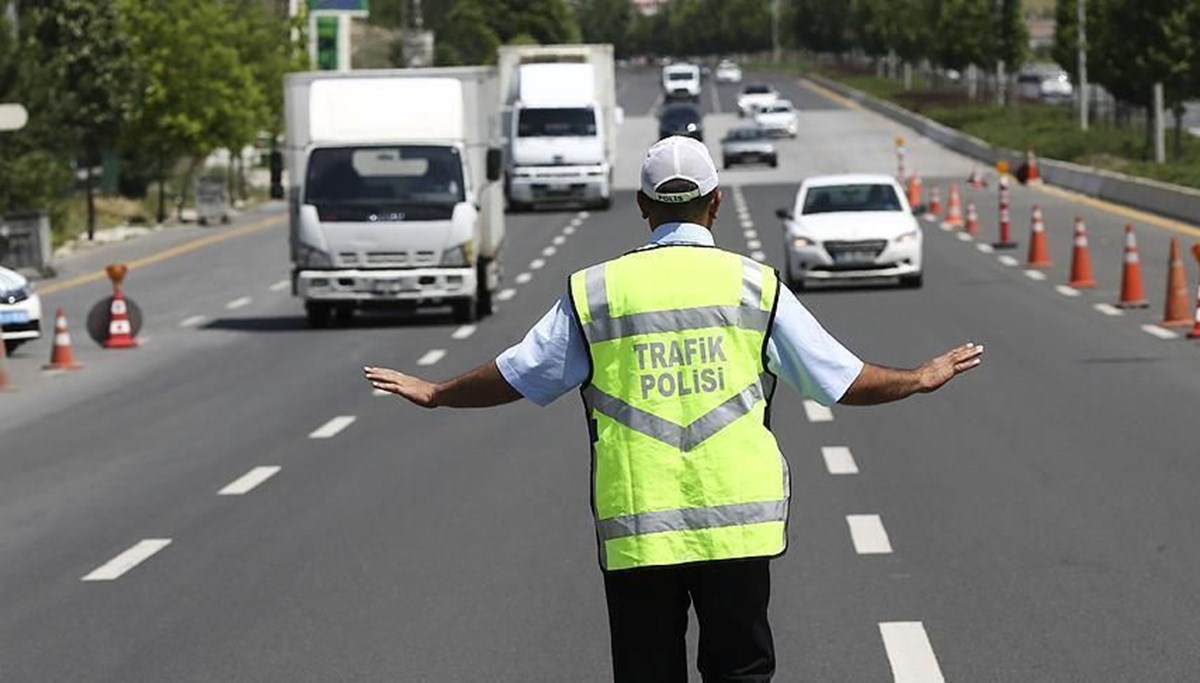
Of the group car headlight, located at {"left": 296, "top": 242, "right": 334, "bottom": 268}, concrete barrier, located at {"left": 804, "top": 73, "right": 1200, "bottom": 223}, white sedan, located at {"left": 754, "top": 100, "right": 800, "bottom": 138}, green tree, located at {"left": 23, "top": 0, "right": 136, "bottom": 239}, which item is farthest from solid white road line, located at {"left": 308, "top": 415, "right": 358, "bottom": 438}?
white sedan, located at {"left": 754, "top": 100, "right": 800, "bottom": 138}

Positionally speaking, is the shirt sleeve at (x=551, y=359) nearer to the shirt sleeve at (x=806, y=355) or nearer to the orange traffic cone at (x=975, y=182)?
the shirt sleeve at (x=806, y=355)

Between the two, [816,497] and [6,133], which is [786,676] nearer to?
[816,497]

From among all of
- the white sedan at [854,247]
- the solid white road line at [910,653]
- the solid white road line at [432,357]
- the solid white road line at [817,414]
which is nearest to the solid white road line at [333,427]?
the solid white road line at [817,414]

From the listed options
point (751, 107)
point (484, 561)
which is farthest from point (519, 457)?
point (751, 107)

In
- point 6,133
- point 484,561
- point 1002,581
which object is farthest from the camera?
point 6,133

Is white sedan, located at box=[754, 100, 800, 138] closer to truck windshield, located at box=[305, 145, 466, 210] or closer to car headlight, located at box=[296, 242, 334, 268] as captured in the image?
truck windshield, located at box=[305, 145, 466, 210]

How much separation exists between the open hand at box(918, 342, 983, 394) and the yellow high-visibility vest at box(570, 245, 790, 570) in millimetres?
427

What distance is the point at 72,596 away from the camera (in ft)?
36.4

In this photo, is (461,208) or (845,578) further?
(461,208)

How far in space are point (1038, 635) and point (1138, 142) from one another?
62739mm

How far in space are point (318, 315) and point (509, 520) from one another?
15.6 m

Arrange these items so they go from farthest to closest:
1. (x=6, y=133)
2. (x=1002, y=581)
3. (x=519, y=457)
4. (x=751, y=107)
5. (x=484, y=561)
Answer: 1. (x=751, y=107)
2. (x=6, y=133)
3. (x=519, y=457)
4. (x=484, y=561)
5. (x=1002, y=581)

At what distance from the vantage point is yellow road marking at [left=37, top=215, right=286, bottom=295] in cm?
3741

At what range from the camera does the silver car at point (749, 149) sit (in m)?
76.1
